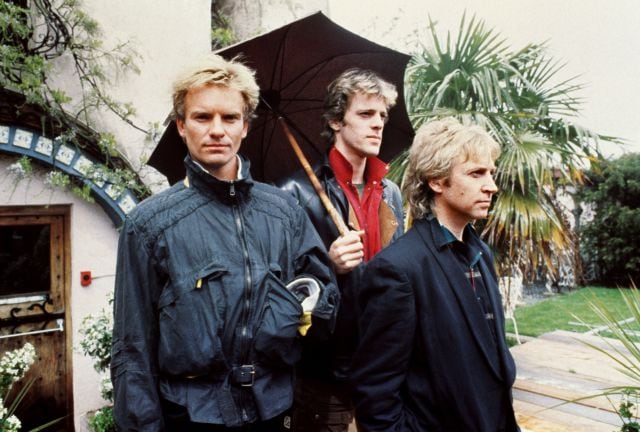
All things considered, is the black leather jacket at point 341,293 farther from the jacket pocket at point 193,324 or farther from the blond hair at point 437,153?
the jacket pocket at point 193,324

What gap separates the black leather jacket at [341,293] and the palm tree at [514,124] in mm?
2786

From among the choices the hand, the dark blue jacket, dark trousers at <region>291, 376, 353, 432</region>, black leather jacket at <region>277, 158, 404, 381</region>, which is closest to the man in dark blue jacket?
the dark blue jacket

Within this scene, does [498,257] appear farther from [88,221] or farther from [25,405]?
[25,405]

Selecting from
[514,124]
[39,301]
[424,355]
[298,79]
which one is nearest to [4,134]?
[39,301]

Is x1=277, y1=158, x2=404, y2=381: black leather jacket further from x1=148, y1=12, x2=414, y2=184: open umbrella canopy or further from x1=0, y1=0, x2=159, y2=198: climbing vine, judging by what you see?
x1=0, y1=0, x2=159, y2=198: climbing vine

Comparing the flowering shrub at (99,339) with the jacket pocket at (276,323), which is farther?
the flowering shrub at (99,339)

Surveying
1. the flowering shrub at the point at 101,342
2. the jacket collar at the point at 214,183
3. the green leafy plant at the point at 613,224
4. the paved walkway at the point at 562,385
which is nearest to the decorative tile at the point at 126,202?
the flowering shrub at the point at 101,342

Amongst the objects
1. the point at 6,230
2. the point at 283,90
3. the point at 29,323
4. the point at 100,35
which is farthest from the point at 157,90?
the point at 283,90

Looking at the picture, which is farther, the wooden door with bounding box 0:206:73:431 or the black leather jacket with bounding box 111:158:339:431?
the wooden door with bounding box 0:206:73:431

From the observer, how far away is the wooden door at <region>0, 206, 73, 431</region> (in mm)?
3887

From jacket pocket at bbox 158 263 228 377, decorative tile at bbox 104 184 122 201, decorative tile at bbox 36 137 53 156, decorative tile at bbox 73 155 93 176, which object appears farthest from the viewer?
decorative tile at bbox 104 184 122 201

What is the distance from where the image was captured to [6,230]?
3873 mm

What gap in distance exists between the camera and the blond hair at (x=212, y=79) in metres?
1.69

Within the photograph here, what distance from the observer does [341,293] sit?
7.02 feet
